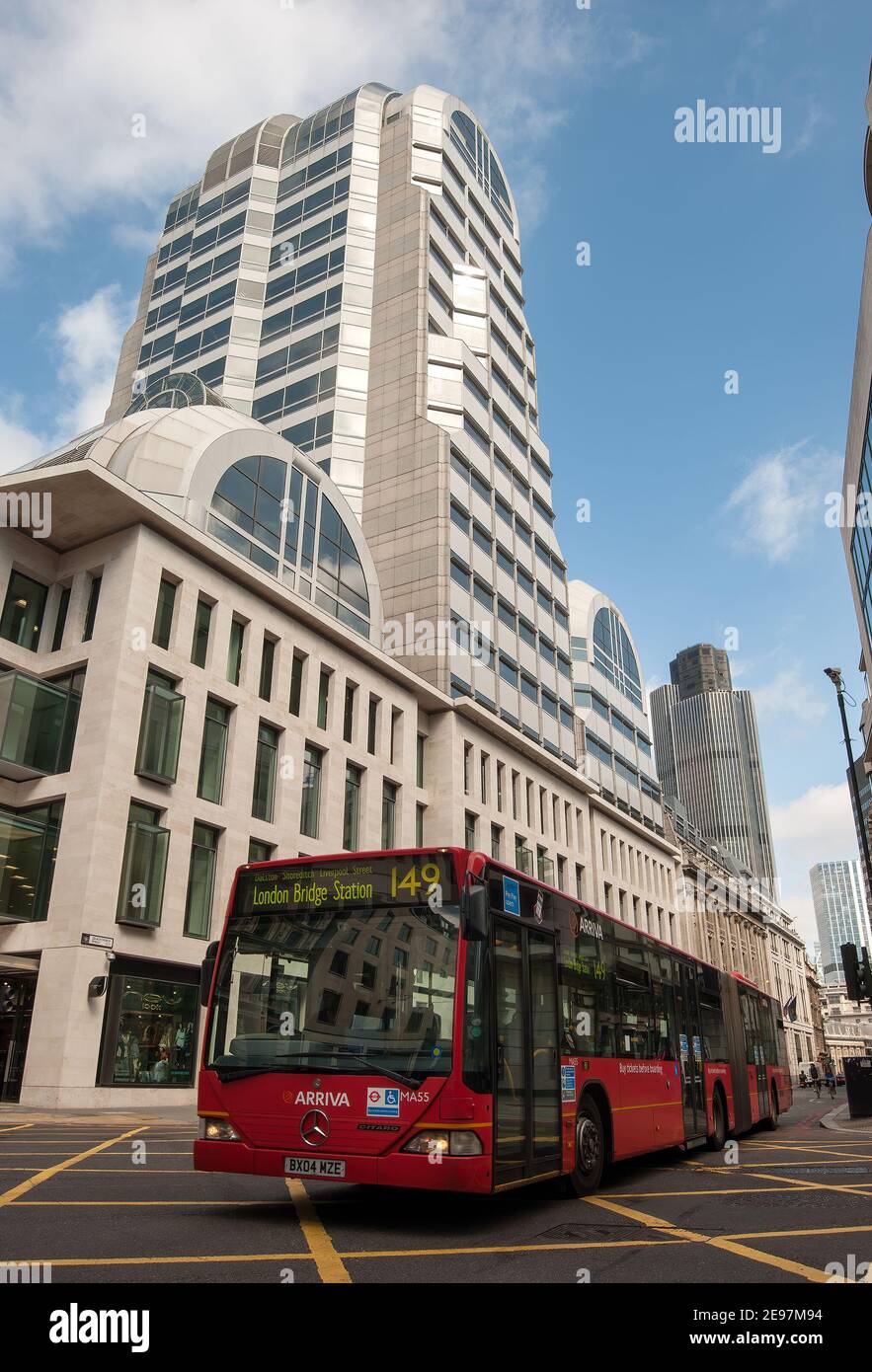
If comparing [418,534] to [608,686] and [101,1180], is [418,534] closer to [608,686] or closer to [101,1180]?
[608,686]

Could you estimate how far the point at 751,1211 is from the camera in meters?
8.22

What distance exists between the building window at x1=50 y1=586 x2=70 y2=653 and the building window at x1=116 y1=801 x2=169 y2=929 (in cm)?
563

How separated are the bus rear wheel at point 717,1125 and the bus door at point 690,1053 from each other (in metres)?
0.61

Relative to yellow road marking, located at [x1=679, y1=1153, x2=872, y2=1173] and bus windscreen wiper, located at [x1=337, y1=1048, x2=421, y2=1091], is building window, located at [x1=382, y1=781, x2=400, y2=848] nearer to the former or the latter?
yellow road marking, located at [x1=679, y1=1153, x2=872, y2=1173]

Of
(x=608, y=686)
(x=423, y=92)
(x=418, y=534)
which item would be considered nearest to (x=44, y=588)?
(x=418, y=534)

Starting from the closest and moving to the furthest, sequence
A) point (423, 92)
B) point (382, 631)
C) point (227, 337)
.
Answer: point (382, 631) → point (227, 337) → point (423, 92)

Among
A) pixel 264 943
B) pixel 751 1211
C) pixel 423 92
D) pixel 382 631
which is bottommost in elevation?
pixel 751 1211

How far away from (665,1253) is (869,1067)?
19.1 metres

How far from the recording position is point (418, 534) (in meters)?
42.5

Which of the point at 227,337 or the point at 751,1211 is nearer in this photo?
the point at 751,1211

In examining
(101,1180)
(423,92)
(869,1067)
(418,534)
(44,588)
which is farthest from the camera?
(423,92)

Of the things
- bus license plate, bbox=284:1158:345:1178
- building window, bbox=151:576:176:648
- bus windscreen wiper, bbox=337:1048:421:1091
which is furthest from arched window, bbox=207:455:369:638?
bus license plate, bbox=284:1158:345:1178

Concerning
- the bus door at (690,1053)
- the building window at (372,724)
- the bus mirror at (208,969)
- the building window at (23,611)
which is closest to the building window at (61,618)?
the building window at (23,611)
